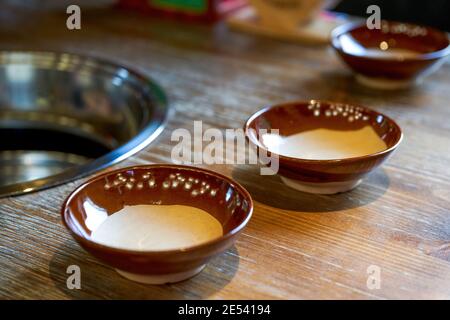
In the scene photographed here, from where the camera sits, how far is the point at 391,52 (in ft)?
6.12

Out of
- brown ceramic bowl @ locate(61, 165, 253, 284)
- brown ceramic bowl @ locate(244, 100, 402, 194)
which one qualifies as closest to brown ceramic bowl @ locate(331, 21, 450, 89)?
brown ceramic bowl @ locate(244, 100, 402, 194)

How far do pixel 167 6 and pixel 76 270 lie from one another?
4.72 feet

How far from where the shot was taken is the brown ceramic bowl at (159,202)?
0.92m

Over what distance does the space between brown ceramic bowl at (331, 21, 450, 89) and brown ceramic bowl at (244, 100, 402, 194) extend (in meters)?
0.36

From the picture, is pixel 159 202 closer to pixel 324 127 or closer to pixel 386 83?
pixel 324 127

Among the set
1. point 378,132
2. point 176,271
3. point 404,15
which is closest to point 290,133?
point 378,132

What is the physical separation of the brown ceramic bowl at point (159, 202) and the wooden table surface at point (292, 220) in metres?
0.06

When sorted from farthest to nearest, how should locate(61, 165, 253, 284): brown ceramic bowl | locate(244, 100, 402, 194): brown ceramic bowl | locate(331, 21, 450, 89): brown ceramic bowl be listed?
locate(331, 21, 450, 89): brown ceramic bowl → locate(244, 100, 402, 194): brown ceramic bowl → locate(61, 165, 253, 284): brown ceramic bowl

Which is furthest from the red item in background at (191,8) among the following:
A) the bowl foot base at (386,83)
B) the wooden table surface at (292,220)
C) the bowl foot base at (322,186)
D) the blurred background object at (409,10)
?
the bowl foot base at (322,186)

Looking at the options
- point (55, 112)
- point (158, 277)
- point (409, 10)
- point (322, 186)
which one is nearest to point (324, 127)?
point (322, 186)

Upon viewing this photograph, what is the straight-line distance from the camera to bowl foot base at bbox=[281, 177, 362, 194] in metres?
1.23

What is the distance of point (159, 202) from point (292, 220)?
23 cm

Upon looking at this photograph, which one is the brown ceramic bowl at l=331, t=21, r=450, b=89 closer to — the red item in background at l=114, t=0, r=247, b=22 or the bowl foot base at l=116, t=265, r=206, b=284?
the red item in background at l=114, t=0, r=247, b=22
